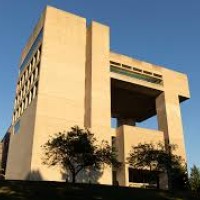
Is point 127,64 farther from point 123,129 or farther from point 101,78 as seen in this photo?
point 123,129

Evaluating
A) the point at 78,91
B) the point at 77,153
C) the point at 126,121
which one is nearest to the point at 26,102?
the point at 78,91

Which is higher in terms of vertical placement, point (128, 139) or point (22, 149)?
point (128, 139)

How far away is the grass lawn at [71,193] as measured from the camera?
26.6 metres

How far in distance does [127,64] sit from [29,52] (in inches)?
809

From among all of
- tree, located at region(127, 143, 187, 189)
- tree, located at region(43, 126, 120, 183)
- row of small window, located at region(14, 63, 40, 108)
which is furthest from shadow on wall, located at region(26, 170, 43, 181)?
row of small window, located at region(14, 63, 40, 108)

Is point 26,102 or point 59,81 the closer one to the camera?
point 59,81

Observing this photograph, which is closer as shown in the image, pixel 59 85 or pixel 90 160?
pixel 90 160

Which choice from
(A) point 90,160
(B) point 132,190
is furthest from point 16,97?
(B) point 132,190

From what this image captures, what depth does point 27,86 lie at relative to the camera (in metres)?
64.1

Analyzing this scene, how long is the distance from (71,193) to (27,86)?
38708mm

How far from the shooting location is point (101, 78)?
59.9 meters

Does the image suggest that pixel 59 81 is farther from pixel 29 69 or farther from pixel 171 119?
pixel 171 119

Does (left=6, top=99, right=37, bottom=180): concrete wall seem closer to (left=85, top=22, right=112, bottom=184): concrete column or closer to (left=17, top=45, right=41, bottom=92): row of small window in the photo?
(left=17, top=45, right=41, bottom=92): row of small window

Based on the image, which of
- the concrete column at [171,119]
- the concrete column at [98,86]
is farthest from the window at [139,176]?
the concrete column at [98,86]
